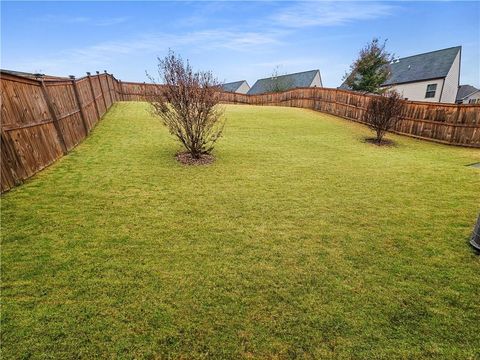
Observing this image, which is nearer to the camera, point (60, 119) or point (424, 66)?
point (60, 119)

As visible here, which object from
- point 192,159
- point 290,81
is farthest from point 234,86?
point 192,159

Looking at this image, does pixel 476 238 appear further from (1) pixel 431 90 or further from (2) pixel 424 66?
(2) pixel 424 66

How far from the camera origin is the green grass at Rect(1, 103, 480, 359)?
254cm

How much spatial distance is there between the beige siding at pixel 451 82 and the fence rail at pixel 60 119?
65.5ft

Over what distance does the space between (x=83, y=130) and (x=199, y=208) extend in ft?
23.2

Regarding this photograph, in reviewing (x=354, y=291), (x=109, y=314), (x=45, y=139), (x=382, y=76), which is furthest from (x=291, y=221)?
(x=382, y=76)

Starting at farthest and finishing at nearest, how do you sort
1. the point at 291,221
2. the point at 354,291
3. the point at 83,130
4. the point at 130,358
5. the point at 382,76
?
the point at 382,76 → the point at 83,130 → the point at 291,221 → the point at 354,291 → the point at 130,358

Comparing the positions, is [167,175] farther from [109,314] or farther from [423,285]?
[423,285]

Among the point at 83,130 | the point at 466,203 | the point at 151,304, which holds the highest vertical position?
the point at 83,130

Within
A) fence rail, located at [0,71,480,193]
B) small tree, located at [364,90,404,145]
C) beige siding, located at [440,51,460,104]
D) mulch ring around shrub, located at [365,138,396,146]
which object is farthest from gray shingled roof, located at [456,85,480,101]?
small tree, located at [364,90,404,145]

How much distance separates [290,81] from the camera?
46.1 meters

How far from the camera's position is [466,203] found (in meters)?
5.52

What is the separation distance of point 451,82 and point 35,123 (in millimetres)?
38907

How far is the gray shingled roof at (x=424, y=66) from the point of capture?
28.6 metres
